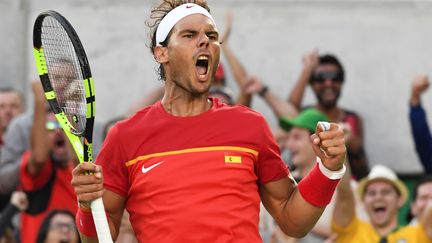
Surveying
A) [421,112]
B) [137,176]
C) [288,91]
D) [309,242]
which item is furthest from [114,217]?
[288,91]

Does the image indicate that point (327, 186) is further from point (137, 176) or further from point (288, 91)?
point (288, 91)

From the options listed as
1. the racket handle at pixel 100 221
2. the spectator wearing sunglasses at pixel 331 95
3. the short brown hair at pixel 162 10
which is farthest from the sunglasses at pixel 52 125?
the racket handle at pixel 100 221

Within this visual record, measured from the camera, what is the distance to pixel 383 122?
36.9 ft

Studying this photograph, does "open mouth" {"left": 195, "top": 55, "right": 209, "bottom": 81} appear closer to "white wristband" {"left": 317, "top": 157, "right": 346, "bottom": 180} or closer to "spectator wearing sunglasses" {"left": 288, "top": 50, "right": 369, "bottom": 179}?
"white wristband" {"left": 317, "top": 157, "right": 346, "bottom": 180}

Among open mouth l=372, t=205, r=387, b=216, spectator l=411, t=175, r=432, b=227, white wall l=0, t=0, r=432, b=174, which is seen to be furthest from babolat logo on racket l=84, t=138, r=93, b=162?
white wall l=0, t=0, r=432, b=174

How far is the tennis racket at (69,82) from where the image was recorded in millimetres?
5473

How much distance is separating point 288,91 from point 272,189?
18.5ft

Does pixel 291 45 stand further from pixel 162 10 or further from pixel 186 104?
pixel 186 104

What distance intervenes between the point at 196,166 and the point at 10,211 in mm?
→ 3989

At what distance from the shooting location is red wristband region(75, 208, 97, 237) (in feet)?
18.2

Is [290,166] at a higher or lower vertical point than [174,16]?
lower

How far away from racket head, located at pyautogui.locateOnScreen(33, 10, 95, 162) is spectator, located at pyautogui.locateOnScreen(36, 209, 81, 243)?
→ 127 inches

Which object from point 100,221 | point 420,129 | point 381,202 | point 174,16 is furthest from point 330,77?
point 100,221

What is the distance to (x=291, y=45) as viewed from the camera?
1141 centimetres
